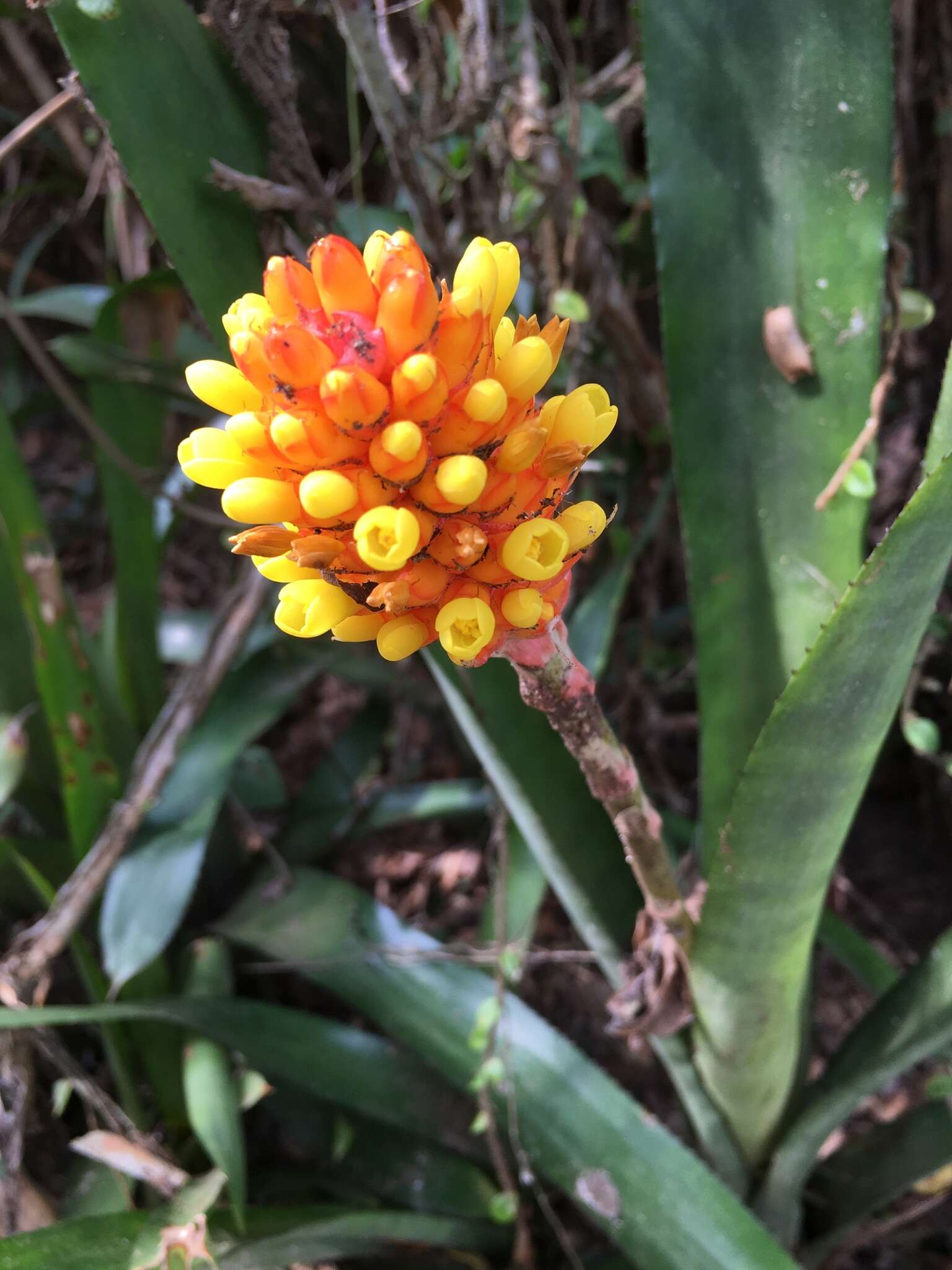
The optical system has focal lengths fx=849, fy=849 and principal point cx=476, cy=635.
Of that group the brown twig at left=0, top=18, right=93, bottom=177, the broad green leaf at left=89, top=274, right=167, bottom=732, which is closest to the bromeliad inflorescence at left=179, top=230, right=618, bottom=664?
the broad green leaf at left=89, top=274, right=167, bottom=732

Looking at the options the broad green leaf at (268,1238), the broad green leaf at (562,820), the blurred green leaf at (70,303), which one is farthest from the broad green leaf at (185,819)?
the blurred green leaf at (70,303)

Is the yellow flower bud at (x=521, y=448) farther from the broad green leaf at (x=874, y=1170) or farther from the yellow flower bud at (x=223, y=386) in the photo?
the broad green leaf at (x=874, y=1170)

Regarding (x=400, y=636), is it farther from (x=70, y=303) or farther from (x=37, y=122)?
(x=70, y=303)

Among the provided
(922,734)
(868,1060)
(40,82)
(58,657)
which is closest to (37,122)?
(58,657)

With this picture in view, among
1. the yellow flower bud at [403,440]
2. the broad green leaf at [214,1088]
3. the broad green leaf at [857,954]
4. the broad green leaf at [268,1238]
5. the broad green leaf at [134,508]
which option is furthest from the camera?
the broad green leaf at [134,508]

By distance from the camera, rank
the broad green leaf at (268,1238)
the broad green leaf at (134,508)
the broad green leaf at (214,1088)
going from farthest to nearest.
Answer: the broad green leaf at (134,508) < the broad green leaf at (214,1088) < the broad green leaf at (268,1238)

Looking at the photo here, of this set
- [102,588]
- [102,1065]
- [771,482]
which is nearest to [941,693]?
[771,482]

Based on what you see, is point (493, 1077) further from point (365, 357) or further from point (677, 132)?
point (677, 132)
